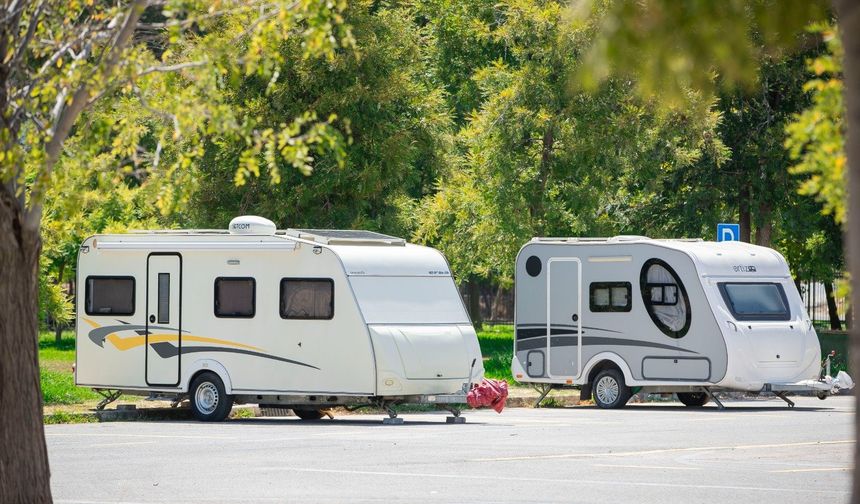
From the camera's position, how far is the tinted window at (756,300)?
81.1 ft

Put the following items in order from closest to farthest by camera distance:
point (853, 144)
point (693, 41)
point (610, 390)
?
point (853, 144) < point (693, 41) < point (610, 390)

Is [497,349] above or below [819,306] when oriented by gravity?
below

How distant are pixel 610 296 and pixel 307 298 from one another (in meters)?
5.84

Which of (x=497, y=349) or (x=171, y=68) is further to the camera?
(x=497, y=349)

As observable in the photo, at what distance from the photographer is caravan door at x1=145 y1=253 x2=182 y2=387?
22906 millimetres

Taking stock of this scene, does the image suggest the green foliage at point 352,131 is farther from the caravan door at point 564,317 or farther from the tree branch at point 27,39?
the tree branch at point 27,39

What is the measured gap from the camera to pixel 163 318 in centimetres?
2306

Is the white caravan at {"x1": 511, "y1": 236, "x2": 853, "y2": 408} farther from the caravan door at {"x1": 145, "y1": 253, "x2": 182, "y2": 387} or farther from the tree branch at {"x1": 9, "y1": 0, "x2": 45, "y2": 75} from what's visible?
the tree branch at {"x1": 9, "y1": 0, "x2": 45, "y2": 75}

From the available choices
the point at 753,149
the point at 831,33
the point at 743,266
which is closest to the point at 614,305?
the point at 743,266

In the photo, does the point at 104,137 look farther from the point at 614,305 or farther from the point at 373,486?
the point at 614,305

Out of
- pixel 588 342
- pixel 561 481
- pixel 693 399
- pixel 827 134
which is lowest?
pixel 561 481

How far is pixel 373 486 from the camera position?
14.1 metres

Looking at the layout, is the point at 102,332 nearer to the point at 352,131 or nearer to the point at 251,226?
the point at 251,226

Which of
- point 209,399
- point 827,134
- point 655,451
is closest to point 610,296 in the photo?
point 209,399
